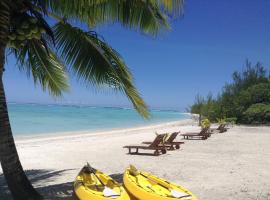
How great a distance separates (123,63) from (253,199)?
133 inches

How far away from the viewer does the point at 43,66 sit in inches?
339

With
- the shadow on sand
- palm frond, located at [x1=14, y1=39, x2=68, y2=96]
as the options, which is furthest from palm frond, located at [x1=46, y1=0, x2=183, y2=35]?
the shadow on sand

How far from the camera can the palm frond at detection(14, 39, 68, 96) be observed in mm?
7980

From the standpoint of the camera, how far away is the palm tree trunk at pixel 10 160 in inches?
240

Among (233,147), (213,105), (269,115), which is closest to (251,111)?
(269,115)

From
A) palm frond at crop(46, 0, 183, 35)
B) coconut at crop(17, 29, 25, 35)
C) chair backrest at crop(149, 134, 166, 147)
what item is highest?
palm frond at crop(46, 0, 183, 35)

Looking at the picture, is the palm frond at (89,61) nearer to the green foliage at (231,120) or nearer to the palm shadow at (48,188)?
the palm shadow at (48,188)

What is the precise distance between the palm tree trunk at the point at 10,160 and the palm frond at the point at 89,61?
1653 millimetres

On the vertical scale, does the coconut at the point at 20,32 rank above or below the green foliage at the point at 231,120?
above

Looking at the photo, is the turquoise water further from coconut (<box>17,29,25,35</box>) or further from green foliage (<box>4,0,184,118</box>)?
coconut (<box>17,29,25,35</box>)

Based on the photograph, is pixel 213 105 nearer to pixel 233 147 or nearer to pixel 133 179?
pixel 233 147

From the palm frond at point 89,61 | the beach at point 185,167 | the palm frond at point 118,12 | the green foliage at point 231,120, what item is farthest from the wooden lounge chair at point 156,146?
the green foliage at point 231,120

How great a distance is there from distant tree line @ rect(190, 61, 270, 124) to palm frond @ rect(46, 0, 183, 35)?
26.8m

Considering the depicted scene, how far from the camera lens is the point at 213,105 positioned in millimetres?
38250
